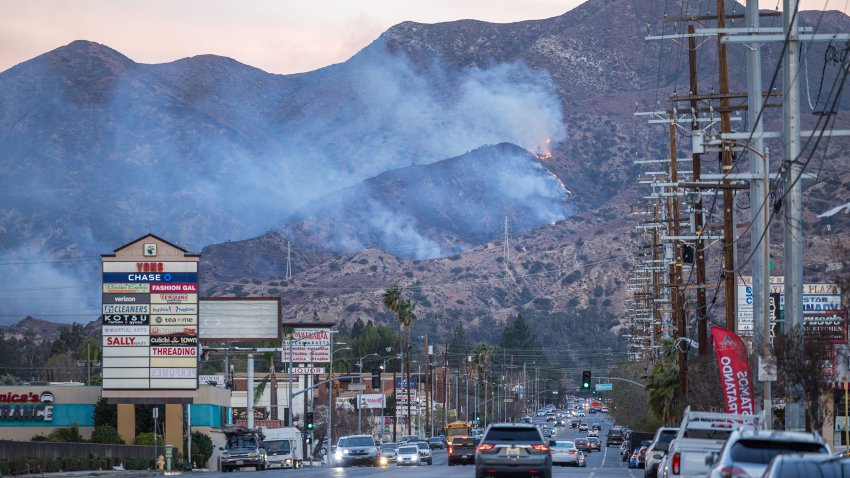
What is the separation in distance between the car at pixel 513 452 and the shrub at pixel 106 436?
5506 centimetres

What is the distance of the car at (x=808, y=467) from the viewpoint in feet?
62.7

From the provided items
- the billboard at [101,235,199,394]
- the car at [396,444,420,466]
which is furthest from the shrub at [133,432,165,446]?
the car at [396,444,420,466]

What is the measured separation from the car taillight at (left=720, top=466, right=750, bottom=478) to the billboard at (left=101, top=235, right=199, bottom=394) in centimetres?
6436

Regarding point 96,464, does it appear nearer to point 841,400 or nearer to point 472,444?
point 472,444

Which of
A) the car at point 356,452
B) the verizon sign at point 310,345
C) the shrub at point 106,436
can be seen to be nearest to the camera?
the car at point 356,452

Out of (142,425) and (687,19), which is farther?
(142,425)

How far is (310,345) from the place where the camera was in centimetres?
13050

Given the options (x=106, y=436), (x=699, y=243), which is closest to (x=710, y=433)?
(x=699, y=243)

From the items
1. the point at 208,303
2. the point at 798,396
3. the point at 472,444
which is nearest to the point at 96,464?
the point at 472,444

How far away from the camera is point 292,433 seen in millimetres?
80188

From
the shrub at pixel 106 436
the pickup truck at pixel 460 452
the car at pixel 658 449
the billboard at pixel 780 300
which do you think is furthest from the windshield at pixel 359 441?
the car at pixel 658 449

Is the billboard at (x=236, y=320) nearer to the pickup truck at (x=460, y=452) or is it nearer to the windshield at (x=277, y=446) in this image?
the windshield at (x=277, y=446)

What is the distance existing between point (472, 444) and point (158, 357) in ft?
68.2

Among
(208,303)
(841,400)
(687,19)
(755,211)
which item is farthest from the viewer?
(208,303)
